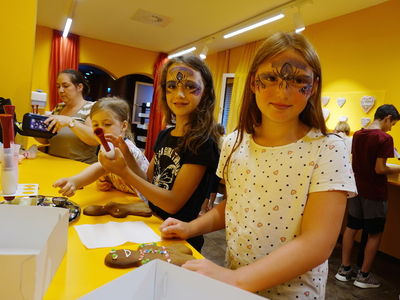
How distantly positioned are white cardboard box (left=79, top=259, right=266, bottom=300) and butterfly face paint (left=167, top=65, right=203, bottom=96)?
915 mm

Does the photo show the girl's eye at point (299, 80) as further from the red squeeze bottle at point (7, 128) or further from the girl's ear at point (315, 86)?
the red squeeze bottle at point (7, 128)

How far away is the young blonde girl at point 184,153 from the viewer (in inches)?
44.7

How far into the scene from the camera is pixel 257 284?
672 mm

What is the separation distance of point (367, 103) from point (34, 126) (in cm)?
355

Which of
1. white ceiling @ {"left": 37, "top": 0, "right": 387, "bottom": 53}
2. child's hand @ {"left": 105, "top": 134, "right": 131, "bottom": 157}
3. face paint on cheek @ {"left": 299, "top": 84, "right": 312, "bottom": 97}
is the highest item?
white ceiling @ {"left": 37, "top": 0, "right": 387, "bottom": 53}

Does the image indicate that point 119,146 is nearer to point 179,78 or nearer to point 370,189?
point 179,78

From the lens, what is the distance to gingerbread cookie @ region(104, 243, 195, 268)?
700mm

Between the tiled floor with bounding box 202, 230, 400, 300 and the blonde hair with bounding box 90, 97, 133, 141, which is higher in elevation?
the blonde hair with bounding box 90, 97, 133, 141

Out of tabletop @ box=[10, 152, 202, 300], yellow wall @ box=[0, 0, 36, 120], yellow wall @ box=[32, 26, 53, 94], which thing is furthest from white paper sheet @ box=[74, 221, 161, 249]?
yellow wall @ box=[32, 26, 53, 94]

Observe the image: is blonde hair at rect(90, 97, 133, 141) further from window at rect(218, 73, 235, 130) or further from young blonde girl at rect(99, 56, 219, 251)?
window at rect(218, 73, 235, 130)

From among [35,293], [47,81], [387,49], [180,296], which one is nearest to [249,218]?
[180,296]

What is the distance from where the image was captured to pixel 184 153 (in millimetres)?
1225

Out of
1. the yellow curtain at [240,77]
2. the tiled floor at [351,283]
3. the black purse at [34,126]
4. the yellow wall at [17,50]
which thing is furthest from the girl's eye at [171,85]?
the yellow curtain at [240,77]

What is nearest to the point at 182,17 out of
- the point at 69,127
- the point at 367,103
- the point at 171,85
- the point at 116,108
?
the point at 367,103
